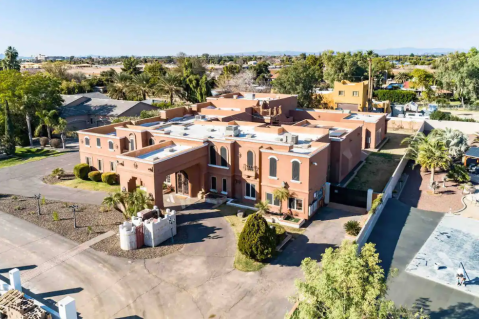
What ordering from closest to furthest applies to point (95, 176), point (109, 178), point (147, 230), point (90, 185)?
point (147, 230) → point (109, 178) → point (90, 185) → point (95, 176)

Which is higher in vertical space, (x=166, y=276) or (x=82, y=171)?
(x=82, y=171)

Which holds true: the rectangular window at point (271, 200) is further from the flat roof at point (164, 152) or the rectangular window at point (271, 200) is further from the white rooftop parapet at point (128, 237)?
the white rooftop parapet at point (128, 237)

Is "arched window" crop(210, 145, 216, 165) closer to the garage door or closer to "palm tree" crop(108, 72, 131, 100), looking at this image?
the garage door

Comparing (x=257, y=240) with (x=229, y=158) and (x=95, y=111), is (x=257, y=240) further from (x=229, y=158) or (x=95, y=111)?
(x=95, y=111)

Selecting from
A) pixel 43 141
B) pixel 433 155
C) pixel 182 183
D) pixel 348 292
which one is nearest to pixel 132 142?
pixel 182 183

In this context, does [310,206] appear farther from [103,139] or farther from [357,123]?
[103,139]

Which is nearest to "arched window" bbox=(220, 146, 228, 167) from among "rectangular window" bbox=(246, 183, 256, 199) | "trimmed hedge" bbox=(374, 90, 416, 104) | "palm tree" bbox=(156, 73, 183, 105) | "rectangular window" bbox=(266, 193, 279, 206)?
"rectangular window" bbox=(246, 183, 256, 199)
